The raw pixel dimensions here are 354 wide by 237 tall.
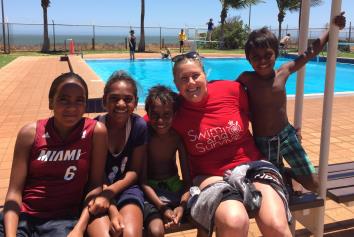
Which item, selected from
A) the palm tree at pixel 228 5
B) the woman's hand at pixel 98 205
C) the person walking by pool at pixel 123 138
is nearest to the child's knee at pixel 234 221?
the person walking by pool at pixel 123 138

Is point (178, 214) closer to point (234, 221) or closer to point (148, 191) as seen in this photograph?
point (148, 191)

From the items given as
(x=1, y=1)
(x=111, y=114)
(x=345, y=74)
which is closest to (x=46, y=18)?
(x=1, y=1)

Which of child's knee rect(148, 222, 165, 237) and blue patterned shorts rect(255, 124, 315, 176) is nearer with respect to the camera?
child's knee rect(148, 222, 165, 237)

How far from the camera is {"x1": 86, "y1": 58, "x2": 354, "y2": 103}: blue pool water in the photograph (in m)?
15.4

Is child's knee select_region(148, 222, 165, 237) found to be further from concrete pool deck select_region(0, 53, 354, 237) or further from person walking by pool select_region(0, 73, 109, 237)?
concrete pool deck select_region(0, 53, 354, 237)

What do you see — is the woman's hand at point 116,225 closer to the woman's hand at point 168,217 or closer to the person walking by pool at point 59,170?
the person walking by pool at point 59,170

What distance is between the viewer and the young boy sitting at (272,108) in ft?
8.73

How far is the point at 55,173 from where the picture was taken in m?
2.15

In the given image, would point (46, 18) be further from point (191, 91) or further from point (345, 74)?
point (191, 91)

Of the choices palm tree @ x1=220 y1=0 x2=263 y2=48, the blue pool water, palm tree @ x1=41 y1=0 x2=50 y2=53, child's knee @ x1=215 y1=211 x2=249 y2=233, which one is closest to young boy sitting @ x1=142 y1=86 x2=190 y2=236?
child's knee @ x1=215 y1=211 x2=249 y2=233

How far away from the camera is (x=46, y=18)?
86.0 feet

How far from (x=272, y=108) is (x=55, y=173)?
147cm

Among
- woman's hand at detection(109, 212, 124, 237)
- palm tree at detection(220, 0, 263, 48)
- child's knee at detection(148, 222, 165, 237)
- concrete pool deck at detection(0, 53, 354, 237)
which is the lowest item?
concrete pool deck at detection(0, 53, 354, 237)

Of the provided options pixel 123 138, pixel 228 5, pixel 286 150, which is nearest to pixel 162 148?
pixel 123 138
